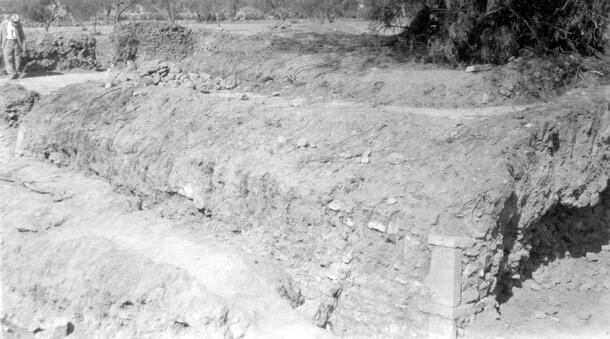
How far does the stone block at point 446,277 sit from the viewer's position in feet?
17.3

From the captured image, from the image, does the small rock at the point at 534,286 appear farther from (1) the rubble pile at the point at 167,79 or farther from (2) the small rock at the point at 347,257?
(1) the rubble pile at the point at 167,79

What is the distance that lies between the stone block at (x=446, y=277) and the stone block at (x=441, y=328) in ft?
0.46

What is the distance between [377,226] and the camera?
224 inches

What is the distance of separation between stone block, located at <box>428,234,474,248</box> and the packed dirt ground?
67mm

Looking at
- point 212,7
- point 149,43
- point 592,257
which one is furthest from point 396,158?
point 212,7

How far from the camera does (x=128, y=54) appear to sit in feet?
39.6

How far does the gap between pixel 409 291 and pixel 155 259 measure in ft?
8.52

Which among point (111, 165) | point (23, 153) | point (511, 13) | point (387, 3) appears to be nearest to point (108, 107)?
point (111, 165)

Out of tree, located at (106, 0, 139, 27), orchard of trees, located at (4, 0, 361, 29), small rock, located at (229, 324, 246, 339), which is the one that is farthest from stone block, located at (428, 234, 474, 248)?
orchard of trees, located at (4, 0, 361, 29)

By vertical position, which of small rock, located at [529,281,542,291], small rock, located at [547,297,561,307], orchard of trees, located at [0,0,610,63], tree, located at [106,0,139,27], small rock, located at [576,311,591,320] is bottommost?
tree, located at [106,0,139,27]

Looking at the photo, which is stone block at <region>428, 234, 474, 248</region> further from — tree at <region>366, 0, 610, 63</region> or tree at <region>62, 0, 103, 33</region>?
tree at <region>62, 0, 103, 33</region>

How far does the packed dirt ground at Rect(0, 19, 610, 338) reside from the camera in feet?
18.2

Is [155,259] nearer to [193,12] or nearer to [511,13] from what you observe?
[511,13]

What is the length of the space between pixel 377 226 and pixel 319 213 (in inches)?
25.6
